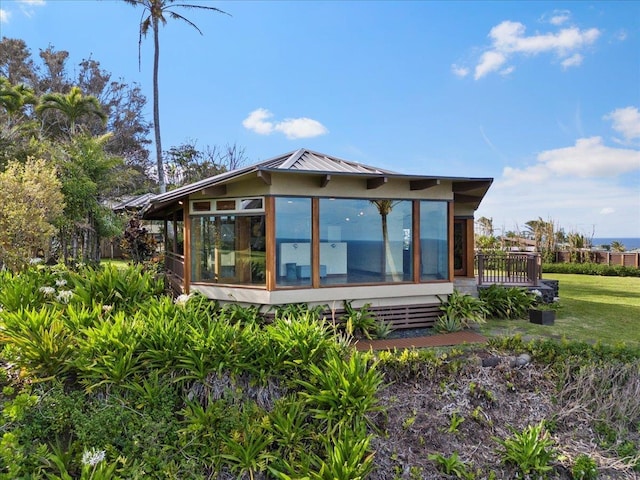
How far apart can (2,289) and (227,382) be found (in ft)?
17.1

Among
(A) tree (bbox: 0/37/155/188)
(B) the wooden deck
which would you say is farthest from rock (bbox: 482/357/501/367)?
(A) tree (bbox: 0/37/155/188)

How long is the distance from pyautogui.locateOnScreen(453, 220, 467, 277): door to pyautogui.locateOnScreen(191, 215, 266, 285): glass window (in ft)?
20.4

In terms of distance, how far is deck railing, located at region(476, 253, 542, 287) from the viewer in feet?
37.8

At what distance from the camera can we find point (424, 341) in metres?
7.04

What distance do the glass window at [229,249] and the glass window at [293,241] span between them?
33 centimetres

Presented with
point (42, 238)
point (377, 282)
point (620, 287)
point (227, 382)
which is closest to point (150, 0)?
point (42, 238)

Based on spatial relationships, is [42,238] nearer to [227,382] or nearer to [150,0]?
[227,382]

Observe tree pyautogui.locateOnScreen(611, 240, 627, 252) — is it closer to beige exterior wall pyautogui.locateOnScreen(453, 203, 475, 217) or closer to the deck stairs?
beige exterior wall pyautogui.locateOnScreen(453, 203, 475, 217)

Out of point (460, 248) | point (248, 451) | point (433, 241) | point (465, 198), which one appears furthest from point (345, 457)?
point (460, 248)

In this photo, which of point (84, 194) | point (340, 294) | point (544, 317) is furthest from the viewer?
point (84, 194)

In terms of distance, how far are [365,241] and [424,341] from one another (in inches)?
89.9

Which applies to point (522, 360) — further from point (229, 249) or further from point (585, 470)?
point (229, 249)

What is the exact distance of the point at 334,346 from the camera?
5082 mm

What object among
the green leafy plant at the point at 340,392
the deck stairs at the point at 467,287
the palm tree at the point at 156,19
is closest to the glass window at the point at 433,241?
the deck stairs at the point at 467,287
